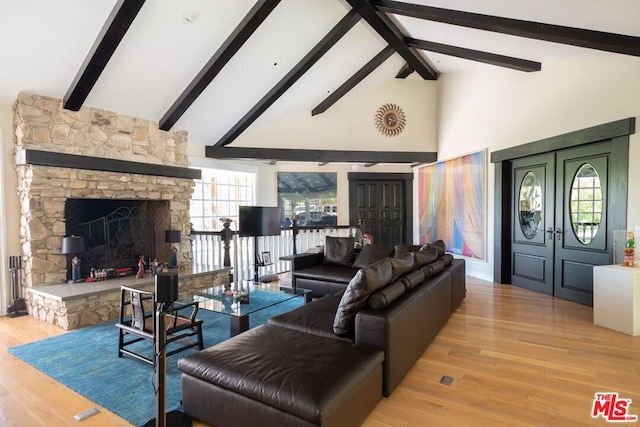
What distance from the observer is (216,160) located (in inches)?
274

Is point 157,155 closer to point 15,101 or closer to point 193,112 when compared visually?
point 193,112

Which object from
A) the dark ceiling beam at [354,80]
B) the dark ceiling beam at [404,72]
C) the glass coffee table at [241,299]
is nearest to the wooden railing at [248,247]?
the glass coffee table at [241,299]

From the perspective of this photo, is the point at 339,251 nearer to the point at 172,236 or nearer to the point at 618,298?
the point at 172,236

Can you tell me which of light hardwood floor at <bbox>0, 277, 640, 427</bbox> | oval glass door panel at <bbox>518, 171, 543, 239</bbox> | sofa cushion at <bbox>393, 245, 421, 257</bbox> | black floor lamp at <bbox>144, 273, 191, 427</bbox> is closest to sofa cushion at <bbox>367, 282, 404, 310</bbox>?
light hardwood floor at <bbox>0, 277, 640, 427</bbox>

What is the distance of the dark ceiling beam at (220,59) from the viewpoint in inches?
162

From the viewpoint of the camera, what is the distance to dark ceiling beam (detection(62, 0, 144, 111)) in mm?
3447

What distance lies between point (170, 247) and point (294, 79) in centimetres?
350

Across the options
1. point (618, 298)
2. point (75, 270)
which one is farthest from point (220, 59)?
point (618, 298)

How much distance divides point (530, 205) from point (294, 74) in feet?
14.7

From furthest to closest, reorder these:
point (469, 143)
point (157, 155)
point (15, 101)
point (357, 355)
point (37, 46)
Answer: point (469, 143) < point (157, 155) < point (15, 101) < point (37, 46) < point (357, 355)

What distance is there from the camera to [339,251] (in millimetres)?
5648

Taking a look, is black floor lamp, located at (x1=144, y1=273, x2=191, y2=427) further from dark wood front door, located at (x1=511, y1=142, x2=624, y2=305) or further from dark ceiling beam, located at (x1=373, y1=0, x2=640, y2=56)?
dark wood front door, located at (x1=511, y1=142, x2=624, y2=305)

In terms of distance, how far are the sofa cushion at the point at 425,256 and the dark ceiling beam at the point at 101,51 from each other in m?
3.86

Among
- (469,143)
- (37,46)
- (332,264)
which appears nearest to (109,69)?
(37,46)
